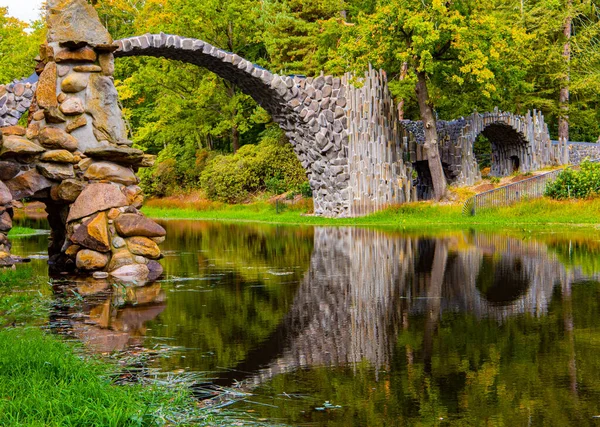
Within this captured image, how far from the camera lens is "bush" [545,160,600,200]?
94.3 ft

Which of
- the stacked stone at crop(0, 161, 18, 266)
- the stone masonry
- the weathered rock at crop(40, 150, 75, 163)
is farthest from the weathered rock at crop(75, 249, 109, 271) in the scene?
the stone masonry

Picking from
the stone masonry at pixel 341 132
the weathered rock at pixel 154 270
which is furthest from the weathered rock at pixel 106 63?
the stone masonry at pixel 341 132

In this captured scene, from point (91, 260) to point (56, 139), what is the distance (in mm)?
2371

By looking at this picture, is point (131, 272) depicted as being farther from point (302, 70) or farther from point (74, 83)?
point (302, 70)

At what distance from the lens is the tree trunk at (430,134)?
3162cm

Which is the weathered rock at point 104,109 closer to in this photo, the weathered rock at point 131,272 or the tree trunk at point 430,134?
the weathered rock at point 131,272

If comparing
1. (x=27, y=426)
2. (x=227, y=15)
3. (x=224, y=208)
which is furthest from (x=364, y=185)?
(x=27, y=426)

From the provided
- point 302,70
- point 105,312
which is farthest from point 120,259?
point 302,70

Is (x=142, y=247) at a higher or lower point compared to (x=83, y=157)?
lower

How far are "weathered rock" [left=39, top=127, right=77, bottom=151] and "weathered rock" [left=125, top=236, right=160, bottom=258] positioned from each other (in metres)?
2.10

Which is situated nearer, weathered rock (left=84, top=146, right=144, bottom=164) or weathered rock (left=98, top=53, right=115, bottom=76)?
weathered rock (left=84, top=146, right=144, bottom=164)

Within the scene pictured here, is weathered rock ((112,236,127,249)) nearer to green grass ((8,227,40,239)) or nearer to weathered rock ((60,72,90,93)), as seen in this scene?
weathered rock ((60,72,90,93))

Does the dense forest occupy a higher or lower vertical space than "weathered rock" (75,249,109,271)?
higher

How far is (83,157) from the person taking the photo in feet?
48.1
